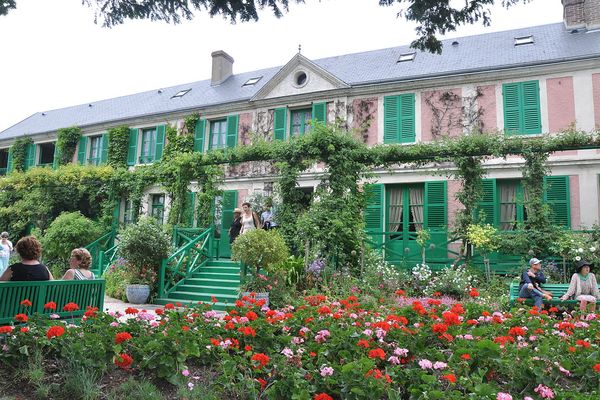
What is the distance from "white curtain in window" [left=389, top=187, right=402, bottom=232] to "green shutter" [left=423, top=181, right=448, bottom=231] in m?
0.78

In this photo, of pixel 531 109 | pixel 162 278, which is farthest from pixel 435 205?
pixel 162 278

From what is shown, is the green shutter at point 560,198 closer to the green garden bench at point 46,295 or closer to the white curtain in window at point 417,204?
the white curtain in window at point 417,204

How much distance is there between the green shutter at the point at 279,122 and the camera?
1567 cm

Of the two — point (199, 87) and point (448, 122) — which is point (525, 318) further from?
point (199, 87)

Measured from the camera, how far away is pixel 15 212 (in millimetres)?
18250

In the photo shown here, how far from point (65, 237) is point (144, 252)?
21.6ft

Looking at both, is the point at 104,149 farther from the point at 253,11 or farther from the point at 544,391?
the point at 544,391

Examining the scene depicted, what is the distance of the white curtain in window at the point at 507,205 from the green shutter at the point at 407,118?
291cm

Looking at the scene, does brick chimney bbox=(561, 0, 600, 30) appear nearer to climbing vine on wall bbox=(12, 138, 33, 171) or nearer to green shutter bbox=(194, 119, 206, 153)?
green shutter bbox=(194, 119, 206, 153)

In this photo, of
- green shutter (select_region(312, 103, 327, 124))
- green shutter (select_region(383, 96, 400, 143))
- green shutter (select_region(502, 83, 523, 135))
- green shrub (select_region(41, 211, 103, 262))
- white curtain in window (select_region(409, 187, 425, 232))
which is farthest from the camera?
green shutter (select_region(312, 103, 327, 124))

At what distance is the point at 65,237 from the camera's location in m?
14.4

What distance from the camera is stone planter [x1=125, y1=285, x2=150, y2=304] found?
8.91 m

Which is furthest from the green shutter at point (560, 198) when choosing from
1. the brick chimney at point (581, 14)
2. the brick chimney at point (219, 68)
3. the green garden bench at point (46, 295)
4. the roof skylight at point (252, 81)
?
the brick chimney at point (219, 68)

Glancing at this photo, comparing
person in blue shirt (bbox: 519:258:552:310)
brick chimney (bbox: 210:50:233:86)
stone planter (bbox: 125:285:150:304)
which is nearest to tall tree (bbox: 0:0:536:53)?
person in blue shirt (bbox: 519:258:552:310)
